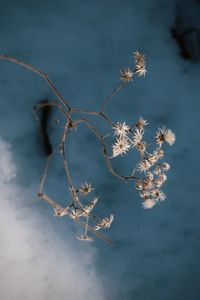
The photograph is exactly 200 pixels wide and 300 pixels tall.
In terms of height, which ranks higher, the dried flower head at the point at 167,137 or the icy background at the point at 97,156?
the icy background at the point at 97,156

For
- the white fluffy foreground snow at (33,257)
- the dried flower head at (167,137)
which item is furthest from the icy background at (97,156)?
the dried flower head at (167,137)

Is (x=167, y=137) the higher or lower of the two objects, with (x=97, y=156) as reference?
lower

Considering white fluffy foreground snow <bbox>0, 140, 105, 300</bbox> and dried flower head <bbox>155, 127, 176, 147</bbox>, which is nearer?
dried flower head <bbox>155, 127, 176, 147</bbox>

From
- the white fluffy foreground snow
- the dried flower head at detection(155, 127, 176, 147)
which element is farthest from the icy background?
the dried flower head at detection(155, 127, 176, 147)

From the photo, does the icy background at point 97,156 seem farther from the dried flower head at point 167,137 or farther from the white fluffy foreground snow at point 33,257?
the dried flower head at point 167,137

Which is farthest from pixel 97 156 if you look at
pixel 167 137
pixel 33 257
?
pixel 167 137

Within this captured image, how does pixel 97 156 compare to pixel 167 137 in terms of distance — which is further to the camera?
pixel 97 156

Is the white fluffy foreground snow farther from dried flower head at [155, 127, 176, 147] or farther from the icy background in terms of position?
dried flower head at [155, 127, 176, 147]

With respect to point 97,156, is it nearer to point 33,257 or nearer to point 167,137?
point 33,257

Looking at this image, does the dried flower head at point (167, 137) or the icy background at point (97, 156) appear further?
the icy background at point (97, 156)
